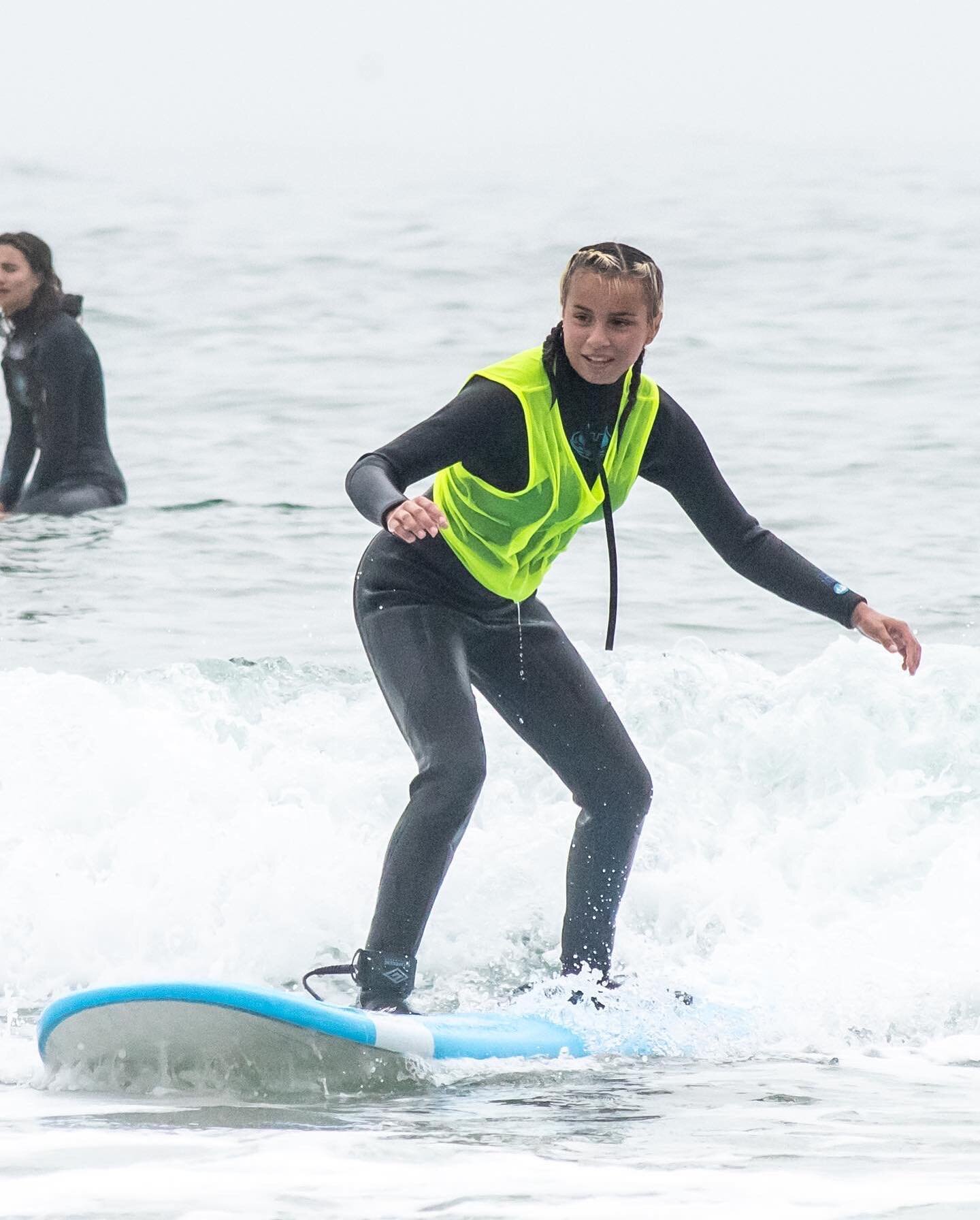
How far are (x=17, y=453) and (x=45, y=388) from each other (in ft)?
1.62

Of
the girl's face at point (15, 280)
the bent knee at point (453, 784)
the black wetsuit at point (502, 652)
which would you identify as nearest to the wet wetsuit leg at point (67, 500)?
the girl's face at point (15, 280)

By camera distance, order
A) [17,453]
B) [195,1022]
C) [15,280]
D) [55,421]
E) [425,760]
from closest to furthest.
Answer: [195,1022], [425,760], [15,280], [55,421], [17,453]

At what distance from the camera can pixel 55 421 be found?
850 centimetres

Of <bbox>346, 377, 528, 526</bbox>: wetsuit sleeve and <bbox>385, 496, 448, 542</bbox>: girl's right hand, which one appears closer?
<bbox>385, 496, 448, 542</bbox>: girl's right hand

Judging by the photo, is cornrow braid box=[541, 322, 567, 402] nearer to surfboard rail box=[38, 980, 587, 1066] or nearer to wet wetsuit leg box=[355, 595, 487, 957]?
wet wetsuit leg box=[355, 595, 487, 957]

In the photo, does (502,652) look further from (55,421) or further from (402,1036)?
(55,421)

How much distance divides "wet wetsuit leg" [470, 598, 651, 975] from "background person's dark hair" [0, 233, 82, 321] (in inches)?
184

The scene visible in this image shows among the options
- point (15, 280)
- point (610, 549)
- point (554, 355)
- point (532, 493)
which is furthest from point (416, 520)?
point (15, 280)

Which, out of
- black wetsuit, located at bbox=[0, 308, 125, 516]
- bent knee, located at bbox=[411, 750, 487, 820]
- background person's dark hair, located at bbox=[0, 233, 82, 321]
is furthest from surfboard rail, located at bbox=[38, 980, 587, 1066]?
black wetsuit, located at bbox=[0, 308, 125, 516]

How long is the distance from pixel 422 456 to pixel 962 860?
2728 millimetres

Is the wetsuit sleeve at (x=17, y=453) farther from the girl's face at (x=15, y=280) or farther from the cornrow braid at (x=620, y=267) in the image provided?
the cornrow braid at (x=620, y=267)

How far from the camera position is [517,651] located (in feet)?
12.5

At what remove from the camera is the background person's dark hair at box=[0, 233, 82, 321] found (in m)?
7.83

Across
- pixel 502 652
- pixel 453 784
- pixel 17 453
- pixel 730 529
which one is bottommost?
pixel 453 784
